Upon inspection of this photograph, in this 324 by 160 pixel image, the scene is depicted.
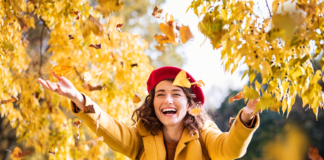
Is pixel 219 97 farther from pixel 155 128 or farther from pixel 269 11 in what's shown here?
pixel 269 11

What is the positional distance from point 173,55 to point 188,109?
504 centimetres

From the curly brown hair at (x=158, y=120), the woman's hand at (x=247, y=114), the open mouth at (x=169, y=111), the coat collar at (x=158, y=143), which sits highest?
the woman's hand at (x=247, y=114)

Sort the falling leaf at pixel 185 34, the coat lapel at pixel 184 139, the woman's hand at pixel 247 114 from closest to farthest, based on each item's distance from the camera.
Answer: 1. the falling leaf at pixel 185 34
2. the woman's hand at pixel 247 114
3. the coat lapel at pixel 184 139

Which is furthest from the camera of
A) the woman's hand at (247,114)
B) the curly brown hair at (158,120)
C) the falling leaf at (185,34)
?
the curly brown hair at (158,120)

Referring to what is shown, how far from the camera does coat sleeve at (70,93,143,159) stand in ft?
4.30

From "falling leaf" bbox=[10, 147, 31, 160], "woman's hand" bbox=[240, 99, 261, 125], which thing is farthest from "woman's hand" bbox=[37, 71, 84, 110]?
"woman's hand" bbox=[240, 99, 261, 125]

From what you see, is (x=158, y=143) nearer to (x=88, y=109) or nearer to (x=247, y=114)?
(x=88, y=109)

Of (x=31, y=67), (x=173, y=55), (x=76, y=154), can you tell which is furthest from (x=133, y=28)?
(x=76, y=154)

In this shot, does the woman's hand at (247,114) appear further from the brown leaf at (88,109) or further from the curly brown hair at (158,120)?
the brown leaf at (88,109)

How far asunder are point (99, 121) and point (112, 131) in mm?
121

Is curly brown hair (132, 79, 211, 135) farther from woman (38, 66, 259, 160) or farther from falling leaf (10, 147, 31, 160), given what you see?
falling leaf (10, 147, 31, 160)

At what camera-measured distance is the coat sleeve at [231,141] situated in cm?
118

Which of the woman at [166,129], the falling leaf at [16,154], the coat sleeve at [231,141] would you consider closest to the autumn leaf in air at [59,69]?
the woman at [166,129]

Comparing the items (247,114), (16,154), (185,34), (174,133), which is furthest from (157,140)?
(16,154)
